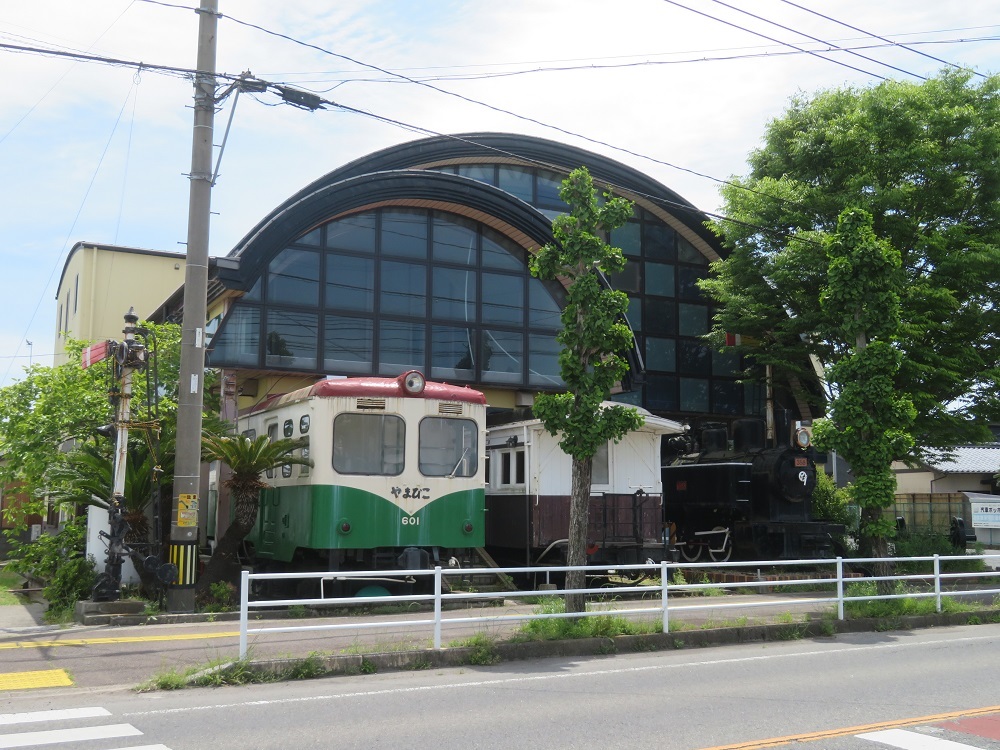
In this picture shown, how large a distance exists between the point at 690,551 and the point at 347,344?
10026mm

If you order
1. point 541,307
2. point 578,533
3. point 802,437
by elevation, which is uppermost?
point 541,307

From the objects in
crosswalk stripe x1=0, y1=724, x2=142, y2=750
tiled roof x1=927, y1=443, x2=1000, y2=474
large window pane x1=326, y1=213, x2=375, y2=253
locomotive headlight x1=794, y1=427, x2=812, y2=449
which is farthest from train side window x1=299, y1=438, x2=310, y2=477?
tiled roof x1=927, y1=443, x2=1000, y2=474

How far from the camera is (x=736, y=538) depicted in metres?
22.8

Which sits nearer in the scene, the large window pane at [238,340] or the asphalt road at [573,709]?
the asphalt road at [573,709]

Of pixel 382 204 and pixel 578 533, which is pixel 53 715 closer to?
pixel 578 533

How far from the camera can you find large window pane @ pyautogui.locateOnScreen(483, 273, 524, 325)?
23031 millimetres

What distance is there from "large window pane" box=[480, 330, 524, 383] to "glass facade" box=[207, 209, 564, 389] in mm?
24

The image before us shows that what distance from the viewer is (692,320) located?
29.0m

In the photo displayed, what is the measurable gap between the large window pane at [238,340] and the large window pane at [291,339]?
0.25 metres

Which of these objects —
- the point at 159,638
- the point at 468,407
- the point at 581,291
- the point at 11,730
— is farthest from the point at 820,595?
the point at 11,730

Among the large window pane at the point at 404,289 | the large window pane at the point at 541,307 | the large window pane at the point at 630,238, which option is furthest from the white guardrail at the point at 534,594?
Result: the large window pane at the point at 630,238

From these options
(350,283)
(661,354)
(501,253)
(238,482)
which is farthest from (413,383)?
(661,354)

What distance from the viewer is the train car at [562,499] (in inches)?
728

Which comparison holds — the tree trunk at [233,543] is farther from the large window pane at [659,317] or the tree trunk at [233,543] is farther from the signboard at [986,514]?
the signboard at [986,514]
